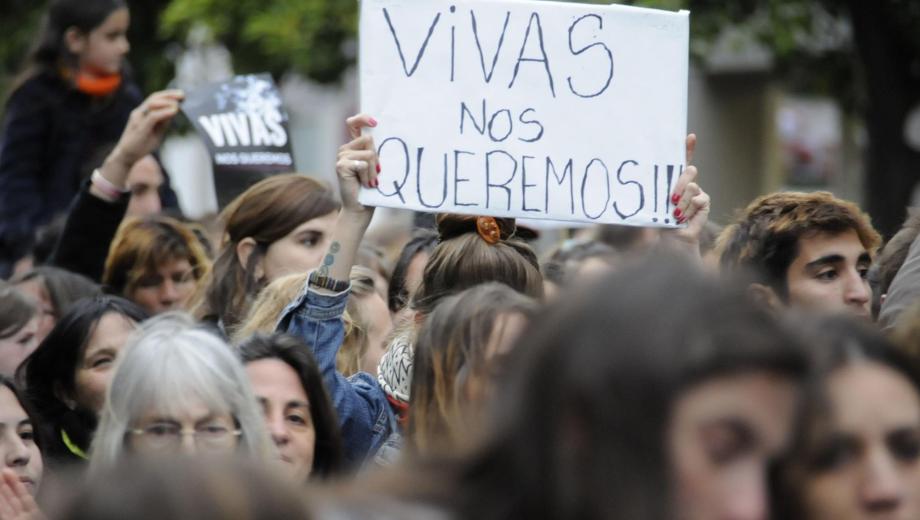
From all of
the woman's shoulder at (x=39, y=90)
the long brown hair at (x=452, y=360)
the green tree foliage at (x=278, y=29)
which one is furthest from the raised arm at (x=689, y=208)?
the green tree foliage at (x=278, y=29)

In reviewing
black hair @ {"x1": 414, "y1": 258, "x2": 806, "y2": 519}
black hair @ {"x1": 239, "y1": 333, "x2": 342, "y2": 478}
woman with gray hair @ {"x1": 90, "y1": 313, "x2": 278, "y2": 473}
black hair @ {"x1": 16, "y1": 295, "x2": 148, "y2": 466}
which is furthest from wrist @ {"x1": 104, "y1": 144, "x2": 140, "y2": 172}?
black hair @ {"x1": 414, "y1": 258, "x2": 806, "y2": 519}

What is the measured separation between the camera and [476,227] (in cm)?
448

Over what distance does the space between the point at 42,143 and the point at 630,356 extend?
562 cm

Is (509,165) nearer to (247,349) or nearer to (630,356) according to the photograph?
(247,349)

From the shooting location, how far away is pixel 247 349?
12.6 feet

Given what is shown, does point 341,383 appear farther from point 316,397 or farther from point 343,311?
point 316,397

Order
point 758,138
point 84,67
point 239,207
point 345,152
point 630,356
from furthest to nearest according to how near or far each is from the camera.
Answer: point 758,138 < point 84,67 < point 239,207 < point 345,152 < point 630,356

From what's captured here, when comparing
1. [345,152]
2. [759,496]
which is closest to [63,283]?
[345,152]

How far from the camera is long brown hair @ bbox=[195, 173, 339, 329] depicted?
543cm

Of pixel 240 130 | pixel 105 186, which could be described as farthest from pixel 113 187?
pixel 240 130

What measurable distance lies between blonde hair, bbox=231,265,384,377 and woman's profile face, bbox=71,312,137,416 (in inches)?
13.7

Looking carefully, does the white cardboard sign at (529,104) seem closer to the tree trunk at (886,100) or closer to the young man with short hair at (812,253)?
the young man with short hair at (812,253)

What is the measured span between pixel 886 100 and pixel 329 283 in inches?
330

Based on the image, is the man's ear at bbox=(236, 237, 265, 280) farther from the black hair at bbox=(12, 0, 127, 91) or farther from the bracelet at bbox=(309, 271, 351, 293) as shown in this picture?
the black hair at bbox=(12, 0, 127, 91)
